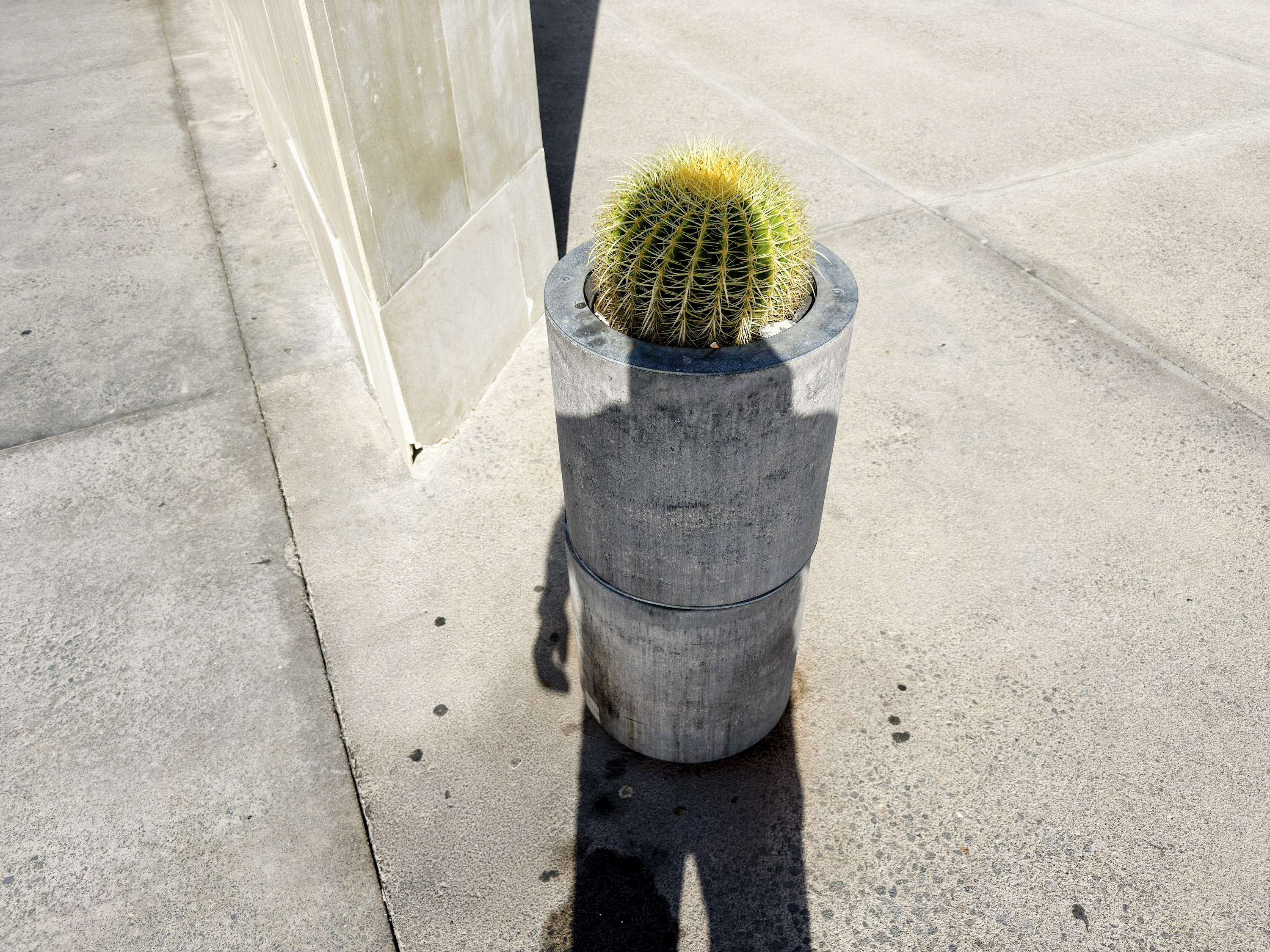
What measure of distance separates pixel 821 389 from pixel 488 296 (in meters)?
2.66

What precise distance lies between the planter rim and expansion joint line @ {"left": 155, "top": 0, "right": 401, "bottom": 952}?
1777 mm

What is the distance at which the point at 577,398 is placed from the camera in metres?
2.23

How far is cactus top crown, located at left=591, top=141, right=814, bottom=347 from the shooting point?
6.81ft

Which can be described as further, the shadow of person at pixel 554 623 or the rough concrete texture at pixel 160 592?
the shadow of person at pixel 554 623

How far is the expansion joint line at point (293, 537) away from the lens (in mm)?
2703

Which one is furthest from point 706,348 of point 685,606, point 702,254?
point 685,606

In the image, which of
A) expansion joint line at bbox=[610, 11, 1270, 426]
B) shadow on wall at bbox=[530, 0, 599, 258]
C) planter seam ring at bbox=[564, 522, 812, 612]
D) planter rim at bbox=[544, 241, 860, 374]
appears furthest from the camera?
shadow on wall at bbox=[530, 0, 599, 258]

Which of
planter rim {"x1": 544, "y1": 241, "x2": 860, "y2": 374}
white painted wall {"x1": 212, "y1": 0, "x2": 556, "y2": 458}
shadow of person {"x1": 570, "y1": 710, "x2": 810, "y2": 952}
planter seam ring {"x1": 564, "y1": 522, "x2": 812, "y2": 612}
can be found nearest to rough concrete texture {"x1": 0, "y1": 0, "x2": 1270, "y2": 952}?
shadow of person {"x1": 570, "y1": 710, "x2": 810, "y2": 952}

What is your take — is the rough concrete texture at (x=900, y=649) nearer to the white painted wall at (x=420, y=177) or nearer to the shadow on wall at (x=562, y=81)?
the white painted wall at (x=420, y=177)

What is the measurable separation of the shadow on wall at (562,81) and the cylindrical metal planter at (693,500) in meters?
3.58

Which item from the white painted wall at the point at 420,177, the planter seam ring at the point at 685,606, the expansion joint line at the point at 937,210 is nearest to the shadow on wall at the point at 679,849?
the planter seam ring at the point at 685,606

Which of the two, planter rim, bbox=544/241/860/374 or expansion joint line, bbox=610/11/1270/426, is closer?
planter rim, bbox=544/241/860/374

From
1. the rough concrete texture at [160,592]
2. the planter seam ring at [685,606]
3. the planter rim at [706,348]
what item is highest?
the planter rim at [706,348]

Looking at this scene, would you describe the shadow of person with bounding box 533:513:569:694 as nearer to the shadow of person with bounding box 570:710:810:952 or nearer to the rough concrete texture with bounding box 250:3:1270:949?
the rough concrete texture with bounding box 250:3:1270:949
